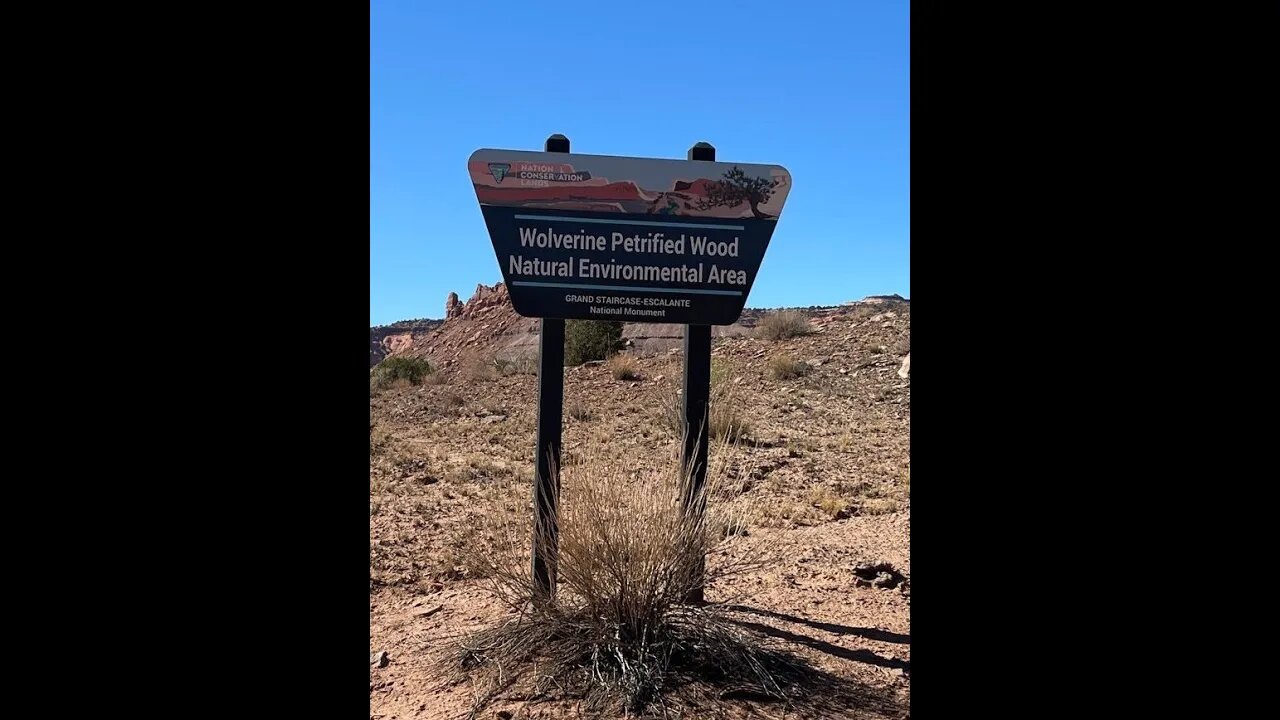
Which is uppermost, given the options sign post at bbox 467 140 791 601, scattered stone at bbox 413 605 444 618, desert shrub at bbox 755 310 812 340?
desert shrub at bbox 755 310 812 340

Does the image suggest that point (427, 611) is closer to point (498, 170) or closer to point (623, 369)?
point (498, 170)

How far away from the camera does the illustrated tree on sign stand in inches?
204

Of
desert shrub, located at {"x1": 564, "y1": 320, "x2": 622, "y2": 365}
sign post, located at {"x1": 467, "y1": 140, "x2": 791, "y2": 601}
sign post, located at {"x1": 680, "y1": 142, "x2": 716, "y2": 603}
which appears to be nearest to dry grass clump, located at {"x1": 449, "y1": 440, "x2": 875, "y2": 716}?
sign post, located at {"x1": 467, "y1": 140, "x2": 791, "y2": 601}

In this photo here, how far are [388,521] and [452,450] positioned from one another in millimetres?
3852

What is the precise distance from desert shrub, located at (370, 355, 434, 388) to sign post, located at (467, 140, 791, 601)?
2000cm

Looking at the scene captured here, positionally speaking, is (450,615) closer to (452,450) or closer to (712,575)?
(712,575)

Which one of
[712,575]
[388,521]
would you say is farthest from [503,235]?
[388,521]

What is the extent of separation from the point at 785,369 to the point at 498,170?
13.9 m

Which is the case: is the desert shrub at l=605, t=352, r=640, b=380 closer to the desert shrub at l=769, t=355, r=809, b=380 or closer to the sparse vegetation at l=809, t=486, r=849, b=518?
the desert shrub at l=769, t=355, r=809, b=380

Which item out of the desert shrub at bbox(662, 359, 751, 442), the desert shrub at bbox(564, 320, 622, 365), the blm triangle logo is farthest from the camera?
the desert shrub at bbox(564, 320, 622, 365)

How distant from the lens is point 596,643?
175 inches

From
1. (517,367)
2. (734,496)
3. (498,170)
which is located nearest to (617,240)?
(498,170)

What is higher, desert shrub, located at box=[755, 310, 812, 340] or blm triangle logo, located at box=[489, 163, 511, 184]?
desert shrub, located at box=[755, 310, 812, 340]

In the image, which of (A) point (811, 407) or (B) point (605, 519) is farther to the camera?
(A) point (811, 407)
